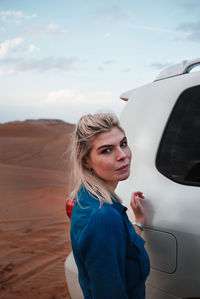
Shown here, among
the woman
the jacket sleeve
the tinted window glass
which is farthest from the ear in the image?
Result: the tinted window glass

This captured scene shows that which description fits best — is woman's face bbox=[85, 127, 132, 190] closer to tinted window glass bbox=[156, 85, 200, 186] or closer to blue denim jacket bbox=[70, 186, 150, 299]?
blue denim jacket bbox=[70, 186, 150, 299]

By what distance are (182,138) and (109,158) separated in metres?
0.50

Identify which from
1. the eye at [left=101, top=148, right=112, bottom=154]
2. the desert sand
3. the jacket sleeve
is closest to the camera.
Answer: the jacket sleeve

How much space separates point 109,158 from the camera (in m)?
1.48

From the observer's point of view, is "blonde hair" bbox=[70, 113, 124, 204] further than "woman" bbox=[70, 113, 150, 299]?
Yes

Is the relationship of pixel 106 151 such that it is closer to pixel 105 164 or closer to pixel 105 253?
pixel 105 164

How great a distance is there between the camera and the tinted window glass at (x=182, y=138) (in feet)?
5.65

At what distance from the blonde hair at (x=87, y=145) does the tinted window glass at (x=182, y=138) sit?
0.36 metres

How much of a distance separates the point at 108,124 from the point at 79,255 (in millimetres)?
603

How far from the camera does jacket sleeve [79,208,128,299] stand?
1.21 meters

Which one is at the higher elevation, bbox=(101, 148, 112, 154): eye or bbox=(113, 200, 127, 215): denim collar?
bbox=(101, 148, 112, 154): eye

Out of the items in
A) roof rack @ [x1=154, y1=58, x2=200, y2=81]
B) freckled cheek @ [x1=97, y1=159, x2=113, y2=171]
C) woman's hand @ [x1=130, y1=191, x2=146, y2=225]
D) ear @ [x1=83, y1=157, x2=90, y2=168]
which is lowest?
woman's hand @ [x1=130, y1=191, x2=146, y2=225]

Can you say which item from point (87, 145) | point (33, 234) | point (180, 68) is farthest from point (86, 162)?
point (33, 234)

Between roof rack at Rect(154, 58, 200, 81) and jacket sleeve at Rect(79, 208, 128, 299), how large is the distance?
1.07 m
